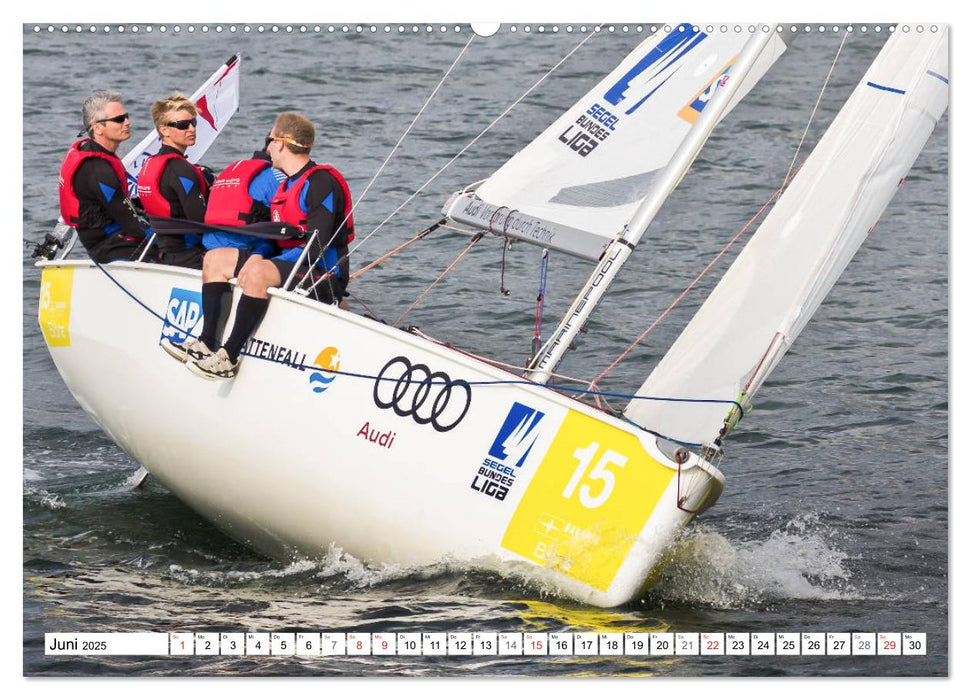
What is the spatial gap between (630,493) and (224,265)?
197 centimetres

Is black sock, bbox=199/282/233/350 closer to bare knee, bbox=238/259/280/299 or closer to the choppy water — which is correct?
bare knee, bbox=238/259/280/299

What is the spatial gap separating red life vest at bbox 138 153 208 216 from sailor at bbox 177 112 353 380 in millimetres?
541

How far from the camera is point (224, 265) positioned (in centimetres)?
609

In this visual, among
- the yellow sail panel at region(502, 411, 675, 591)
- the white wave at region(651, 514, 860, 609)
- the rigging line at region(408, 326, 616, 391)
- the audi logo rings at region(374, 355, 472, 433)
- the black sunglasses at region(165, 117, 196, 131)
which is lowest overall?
the white wave at region(651, 514, 860, 609)

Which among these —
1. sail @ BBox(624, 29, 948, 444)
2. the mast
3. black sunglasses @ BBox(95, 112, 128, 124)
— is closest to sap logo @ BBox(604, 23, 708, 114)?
the mast

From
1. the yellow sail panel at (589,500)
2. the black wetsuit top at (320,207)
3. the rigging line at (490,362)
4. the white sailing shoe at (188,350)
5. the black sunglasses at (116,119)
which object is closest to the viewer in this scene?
the yellow sail panel at (589,500)

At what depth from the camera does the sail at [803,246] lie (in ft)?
18.2

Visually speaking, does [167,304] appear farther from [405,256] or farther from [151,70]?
[151,70]

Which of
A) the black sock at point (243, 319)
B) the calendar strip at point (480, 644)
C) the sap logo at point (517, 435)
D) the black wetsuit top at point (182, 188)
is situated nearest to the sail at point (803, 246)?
the sap logo at point (517, 435)

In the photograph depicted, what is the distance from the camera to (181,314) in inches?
247

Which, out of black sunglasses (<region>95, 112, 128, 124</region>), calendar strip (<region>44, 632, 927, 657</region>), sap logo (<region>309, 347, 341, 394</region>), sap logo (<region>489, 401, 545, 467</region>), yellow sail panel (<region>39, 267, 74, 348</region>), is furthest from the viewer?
yellow sail panel (<region>39, 267, 74, 348</region>)

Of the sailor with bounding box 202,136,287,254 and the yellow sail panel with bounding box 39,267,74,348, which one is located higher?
the sailor with bounding box 202,136,287,254

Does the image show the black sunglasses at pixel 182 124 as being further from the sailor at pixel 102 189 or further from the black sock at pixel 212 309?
the black sock at pixel 212 309

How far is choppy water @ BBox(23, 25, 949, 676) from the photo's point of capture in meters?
5.46
